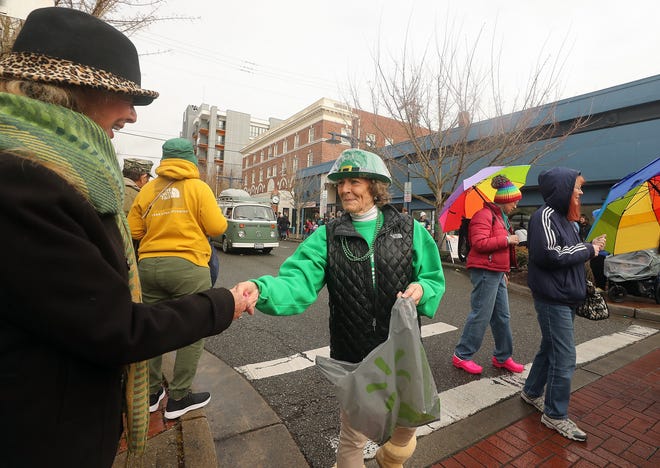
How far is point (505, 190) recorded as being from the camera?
3.80 meters

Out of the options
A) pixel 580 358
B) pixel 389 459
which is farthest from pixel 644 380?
pixel 389 459

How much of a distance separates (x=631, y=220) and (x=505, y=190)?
3.58ft

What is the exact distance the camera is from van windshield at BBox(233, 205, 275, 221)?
562 inches

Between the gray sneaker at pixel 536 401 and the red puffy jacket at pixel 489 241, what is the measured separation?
3.92ft

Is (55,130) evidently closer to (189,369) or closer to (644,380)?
(189,369)

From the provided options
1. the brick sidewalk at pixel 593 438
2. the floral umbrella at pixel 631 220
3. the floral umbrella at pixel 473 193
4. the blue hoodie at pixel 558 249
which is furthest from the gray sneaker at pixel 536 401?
the floral umbrella at pixel 473 193

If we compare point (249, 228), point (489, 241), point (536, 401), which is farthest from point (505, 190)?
point (249, 228)

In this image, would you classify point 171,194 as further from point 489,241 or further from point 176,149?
point 489,241

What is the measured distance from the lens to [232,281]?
8531mm

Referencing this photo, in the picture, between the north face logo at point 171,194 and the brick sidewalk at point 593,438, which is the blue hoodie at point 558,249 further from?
the north face logo at point 171,194

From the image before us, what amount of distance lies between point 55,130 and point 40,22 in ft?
1.19

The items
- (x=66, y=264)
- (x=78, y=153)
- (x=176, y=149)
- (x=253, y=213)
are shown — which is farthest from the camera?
(x=253, y=213)

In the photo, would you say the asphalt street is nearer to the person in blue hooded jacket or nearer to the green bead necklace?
the person in blue hooded jacket

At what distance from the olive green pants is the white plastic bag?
1.59 m
